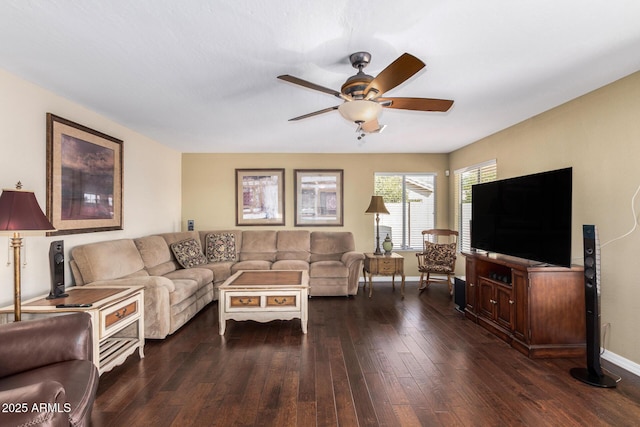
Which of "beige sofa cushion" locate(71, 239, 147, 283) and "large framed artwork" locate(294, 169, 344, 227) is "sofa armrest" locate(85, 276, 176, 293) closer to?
"beige sofa cushion" locate(71, 239, 147, 283)

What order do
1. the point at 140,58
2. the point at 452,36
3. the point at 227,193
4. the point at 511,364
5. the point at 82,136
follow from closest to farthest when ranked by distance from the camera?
1. the point at 452,36
2. the point at 140,58
3. the point at 511,364
4. the point at 82,136
5. the point at 227,193

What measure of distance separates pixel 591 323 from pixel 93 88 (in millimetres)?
4583

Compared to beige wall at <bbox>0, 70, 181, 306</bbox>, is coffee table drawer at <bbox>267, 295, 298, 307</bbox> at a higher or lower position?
lower

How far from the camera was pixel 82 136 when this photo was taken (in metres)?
3.19

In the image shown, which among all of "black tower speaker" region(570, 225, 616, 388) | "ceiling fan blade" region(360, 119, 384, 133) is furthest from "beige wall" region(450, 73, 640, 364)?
"ceiling fan blade" region(360, 119, 384, 133)

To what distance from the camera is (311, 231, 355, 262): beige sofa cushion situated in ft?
17.1

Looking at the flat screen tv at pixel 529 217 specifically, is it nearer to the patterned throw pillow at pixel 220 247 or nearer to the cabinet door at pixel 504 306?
the cabinet door at pixel 504 306

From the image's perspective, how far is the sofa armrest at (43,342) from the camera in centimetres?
159

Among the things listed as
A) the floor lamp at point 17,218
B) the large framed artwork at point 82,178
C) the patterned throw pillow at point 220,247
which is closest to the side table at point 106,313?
the floor lamp at point 17,218

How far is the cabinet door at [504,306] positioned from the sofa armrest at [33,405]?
134 inches

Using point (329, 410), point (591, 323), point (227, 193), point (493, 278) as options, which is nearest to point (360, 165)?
point (227, 193)

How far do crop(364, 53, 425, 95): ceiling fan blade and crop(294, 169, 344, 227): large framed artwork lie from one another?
3531 mm

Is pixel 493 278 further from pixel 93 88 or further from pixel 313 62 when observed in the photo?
pixel 93 88

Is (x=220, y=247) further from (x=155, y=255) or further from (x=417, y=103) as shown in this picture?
(x=417, y=103)
